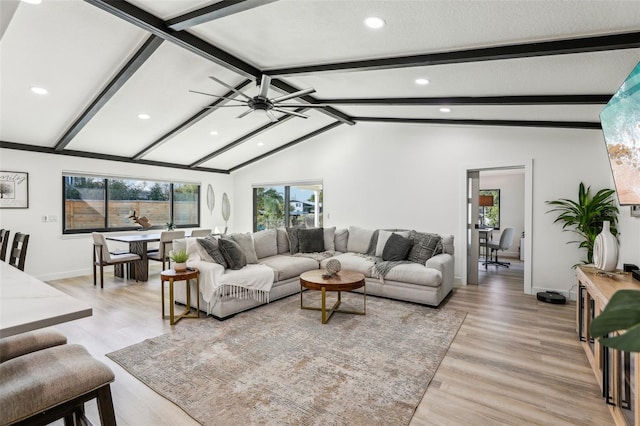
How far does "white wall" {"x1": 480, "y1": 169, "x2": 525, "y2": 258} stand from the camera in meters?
8.33

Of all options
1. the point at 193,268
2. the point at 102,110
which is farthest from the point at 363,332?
the point at 102,110

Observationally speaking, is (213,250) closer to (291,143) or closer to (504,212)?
(291,143)

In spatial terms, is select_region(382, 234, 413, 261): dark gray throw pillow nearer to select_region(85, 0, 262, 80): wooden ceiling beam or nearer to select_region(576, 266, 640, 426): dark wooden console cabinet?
select_region(576, 266, 640, 426): dark wooden console cabinet

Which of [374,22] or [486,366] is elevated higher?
[374,22]

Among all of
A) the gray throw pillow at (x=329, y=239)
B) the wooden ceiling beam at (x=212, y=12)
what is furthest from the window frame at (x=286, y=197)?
the wooden ceiling beam at (x=212, y=12)

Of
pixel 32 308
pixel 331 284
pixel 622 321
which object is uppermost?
pixel 622 321

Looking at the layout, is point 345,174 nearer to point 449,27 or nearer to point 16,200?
point 449,27

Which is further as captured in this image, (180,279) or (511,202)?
(511,202)

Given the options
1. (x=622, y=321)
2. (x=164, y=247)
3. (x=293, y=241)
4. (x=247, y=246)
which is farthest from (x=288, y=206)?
(x=622, y=321)

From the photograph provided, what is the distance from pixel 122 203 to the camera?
6754 mm

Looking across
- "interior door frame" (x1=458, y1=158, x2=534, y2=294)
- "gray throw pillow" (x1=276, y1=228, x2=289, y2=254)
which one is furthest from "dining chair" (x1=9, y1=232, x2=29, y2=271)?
"interior door frame" (x1=458, y1=158, x2=534, y2=294)

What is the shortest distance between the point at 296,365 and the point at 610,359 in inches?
88.8

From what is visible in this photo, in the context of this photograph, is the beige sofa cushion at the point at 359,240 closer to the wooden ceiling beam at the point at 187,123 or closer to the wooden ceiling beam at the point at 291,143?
the wooden ceiling beam at the point at 291,143

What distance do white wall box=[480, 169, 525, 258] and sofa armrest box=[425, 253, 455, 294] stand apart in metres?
4.49
